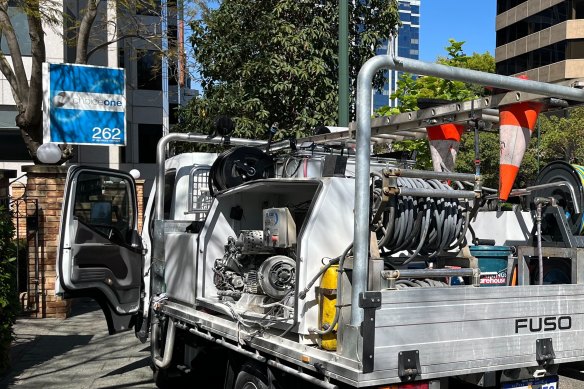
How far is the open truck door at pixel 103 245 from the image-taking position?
572 centimetres

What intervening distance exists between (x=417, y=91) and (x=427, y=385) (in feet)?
33.8

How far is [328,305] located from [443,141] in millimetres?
1580

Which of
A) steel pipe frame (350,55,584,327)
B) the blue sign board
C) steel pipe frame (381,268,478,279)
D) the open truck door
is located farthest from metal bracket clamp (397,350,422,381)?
the blue sign board

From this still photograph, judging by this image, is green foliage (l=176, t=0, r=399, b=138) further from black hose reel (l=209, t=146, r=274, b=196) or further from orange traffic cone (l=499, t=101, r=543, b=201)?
orange traffic cone (l=499, t=101, r=543, b=201)

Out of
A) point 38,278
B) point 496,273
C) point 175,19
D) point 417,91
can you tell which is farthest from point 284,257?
point 175,19

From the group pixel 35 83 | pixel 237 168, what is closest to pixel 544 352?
pixel 237 168

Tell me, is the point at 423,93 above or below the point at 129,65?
below

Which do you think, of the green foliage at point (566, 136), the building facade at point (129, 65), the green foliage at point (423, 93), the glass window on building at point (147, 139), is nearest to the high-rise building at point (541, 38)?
the green foliage at point (566, 136)

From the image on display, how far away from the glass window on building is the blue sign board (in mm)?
21672

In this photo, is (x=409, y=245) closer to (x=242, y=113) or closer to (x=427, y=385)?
(x=427, y=385)

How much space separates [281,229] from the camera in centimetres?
459

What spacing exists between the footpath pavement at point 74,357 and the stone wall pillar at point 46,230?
0.26 metres

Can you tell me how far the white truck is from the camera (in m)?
3.37

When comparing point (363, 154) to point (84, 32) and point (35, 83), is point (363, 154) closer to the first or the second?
point (35, 83)
